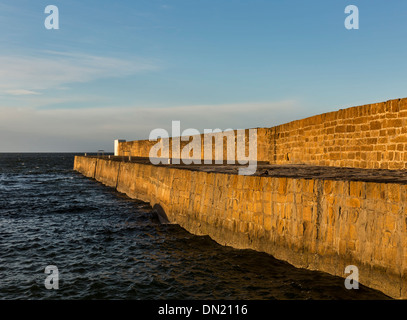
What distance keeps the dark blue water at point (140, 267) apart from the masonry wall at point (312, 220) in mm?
300

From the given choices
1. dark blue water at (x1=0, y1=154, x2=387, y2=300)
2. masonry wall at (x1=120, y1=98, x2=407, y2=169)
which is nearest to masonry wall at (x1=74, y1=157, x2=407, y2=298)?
dark blue water at (x1=0, y1=154, x2=387, y2=300)

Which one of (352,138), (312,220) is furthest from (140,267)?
(352,138)

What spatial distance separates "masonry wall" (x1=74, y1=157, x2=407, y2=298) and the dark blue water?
→ 0.30 meters

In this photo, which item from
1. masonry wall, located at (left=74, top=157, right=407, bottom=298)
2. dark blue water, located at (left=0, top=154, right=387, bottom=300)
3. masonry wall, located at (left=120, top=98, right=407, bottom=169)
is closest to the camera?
masonry wall, located at (left=74, top=157, right=407, bottom=298)

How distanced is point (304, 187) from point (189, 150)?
807 inches

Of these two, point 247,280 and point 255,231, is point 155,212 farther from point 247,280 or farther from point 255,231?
point 247,280

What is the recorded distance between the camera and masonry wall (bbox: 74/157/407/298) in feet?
18.6

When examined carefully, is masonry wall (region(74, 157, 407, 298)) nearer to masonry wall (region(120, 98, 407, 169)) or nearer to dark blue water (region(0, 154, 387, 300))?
dark blue water (region(0, 154, 387, 300))

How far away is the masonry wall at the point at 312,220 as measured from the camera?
5668 millimetres

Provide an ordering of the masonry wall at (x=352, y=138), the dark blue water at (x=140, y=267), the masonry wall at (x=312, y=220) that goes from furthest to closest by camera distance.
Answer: the masonry wall at (x=352, y=138), the dark blue water at (x=140, y=267), the masonry wall at (x=312, y=220)

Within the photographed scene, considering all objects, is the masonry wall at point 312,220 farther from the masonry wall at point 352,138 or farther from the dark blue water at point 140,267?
the masonry wall at point 352,138

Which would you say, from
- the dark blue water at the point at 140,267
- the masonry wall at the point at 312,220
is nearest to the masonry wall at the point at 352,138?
the masonry wall at the point at 312,220

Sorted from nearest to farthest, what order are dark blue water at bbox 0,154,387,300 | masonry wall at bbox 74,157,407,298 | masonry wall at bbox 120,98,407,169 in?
masonry wall at bbox 74,157,407,298 < dark blue water at bbox 0,154,387,300 < masonry wall at bbox 120,98,407,169
